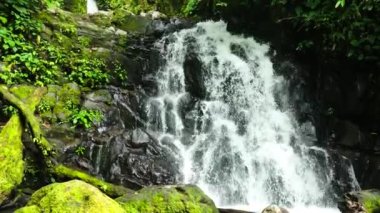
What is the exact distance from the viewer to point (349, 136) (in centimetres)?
1095

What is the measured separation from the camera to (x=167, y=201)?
20.7 ft

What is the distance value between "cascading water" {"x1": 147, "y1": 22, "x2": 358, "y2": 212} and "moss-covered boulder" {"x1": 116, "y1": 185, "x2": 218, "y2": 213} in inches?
113

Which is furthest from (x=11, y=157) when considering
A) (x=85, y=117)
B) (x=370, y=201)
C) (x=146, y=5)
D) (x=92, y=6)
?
(x=146, y=5)

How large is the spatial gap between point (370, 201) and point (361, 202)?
16cm

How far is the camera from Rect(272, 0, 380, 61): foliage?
31.5 feet

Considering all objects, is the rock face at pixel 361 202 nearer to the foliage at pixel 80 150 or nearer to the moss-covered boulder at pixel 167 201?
the moss-covered boulder at pixel 167 201

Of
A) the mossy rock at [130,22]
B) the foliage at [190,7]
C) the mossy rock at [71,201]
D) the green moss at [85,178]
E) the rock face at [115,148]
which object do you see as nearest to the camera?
the mossy rock at [71,201]

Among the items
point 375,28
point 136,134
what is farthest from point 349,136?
point 136,134

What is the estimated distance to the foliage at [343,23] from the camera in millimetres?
9602

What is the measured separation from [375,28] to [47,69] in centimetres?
812

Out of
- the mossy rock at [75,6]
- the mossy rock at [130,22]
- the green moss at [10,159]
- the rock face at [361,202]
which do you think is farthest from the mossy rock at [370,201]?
the mossy rock at [75,6]

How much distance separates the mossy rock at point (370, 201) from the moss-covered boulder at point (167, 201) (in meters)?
2.70

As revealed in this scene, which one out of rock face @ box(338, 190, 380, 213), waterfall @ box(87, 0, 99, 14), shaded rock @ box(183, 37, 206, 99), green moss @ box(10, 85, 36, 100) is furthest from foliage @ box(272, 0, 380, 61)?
waterfall @ box(87, 0, 99, 14)

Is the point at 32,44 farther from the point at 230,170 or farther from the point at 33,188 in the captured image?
the point at 230,170
